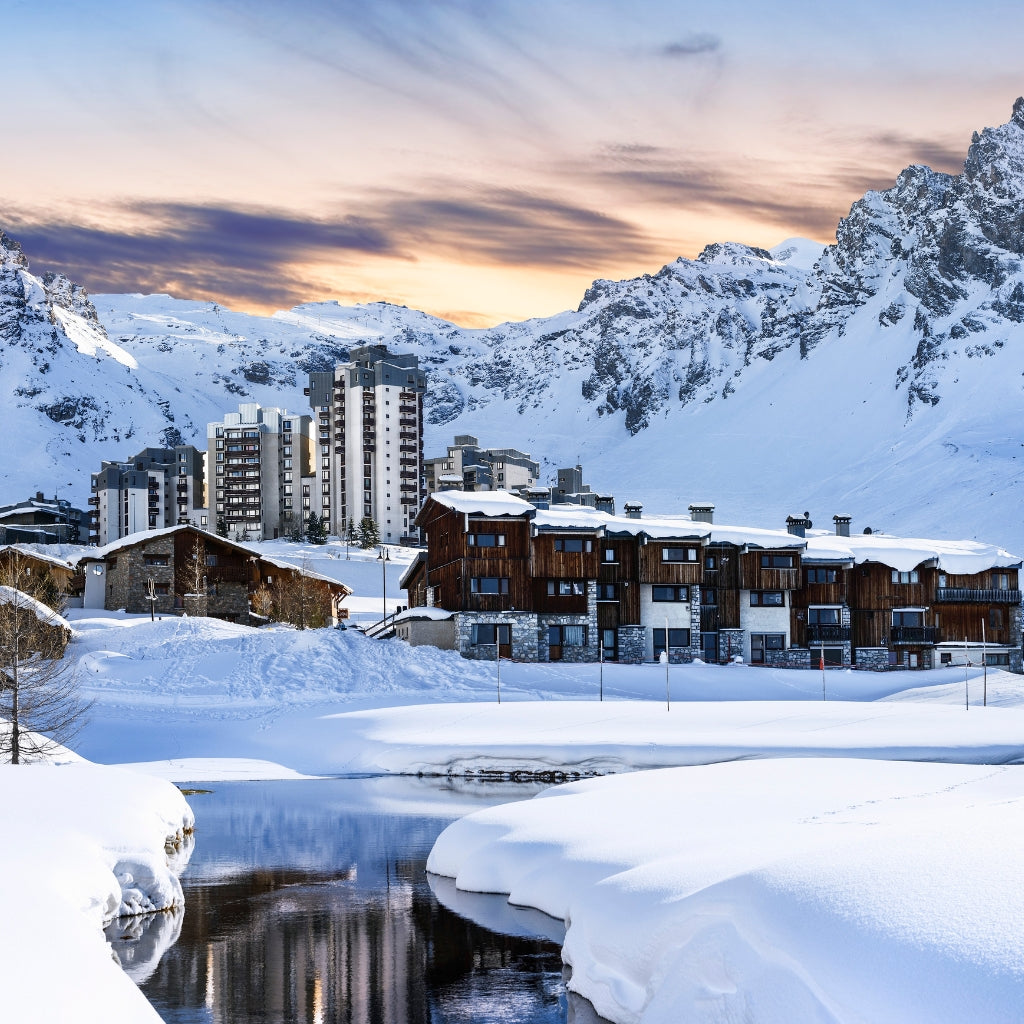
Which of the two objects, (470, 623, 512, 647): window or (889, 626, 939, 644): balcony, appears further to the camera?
(889, 626, 939, 644): balcony

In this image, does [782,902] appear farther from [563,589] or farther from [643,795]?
[563,589]

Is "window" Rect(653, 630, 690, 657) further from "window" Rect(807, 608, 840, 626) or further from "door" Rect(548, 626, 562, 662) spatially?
"window" Rect(807, 608, 840, 626)

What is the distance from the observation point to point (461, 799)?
4303cm

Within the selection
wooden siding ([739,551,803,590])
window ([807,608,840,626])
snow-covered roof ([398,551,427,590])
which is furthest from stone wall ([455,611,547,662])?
window ([807,608,840,626])

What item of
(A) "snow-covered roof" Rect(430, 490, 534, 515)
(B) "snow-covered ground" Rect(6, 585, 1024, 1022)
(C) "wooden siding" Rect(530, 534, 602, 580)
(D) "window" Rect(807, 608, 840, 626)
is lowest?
(B) "snow-covered ground" Rect(6, 585, 1024, 1022)

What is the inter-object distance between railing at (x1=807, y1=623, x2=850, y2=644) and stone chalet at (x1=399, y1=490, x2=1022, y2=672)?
9cm

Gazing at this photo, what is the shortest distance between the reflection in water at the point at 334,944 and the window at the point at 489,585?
40159 mm

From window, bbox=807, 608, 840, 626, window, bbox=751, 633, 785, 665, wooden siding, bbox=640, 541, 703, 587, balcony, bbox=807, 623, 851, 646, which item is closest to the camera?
wooden siding, bbox=640, 541, 703, 587

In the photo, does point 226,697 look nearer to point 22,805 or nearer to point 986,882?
point 22,805

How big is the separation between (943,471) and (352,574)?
3643 inches

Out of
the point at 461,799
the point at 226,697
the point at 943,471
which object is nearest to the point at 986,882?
the point at 461,799

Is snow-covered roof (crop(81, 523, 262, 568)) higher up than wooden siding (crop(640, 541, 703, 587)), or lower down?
higher up

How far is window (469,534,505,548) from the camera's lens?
78.6 m

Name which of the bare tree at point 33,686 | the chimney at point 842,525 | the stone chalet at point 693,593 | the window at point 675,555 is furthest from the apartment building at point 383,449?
the window at point 675,555
